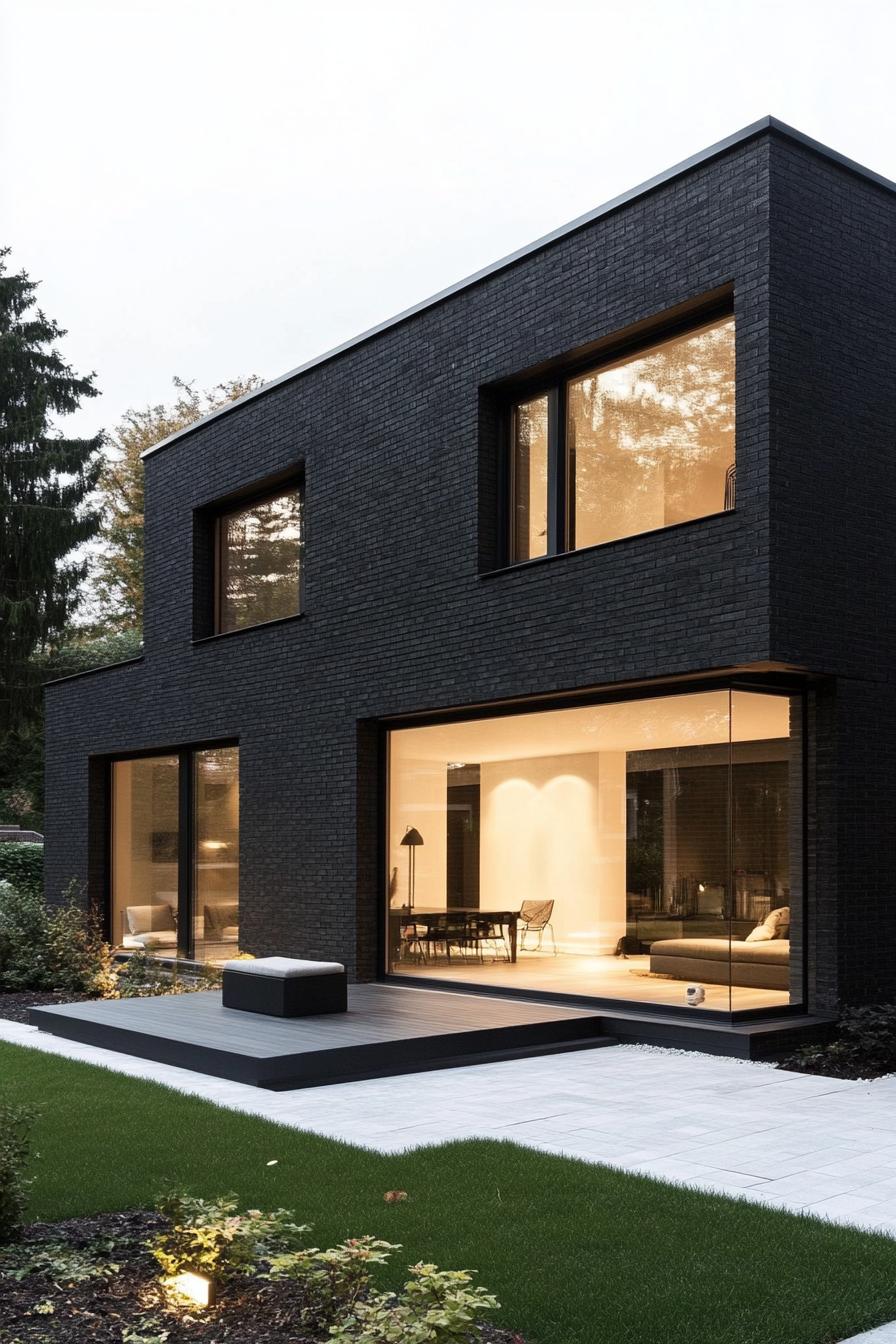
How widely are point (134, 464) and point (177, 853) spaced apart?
788 inches

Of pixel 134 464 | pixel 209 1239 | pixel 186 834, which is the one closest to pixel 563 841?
pixel 186 834

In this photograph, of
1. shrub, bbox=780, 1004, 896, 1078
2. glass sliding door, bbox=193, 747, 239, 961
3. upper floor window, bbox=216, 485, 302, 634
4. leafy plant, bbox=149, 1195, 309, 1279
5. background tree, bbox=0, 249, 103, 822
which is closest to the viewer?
leafy plant, bbox=149, 1195, 309, 1279

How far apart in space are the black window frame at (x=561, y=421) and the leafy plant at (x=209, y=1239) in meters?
6.40

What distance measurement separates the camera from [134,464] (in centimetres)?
3359

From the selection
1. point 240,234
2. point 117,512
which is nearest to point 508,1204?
point 117,512

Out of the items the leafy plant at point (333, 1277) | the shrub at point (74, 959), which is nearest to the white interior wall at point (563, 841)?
the shrub at point (74, 959)

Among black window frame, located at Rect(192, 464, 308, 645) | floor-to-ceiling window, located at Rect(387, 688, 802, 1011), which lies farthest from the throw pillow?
black window frame, located at Rect(192, 464, 308, 645)

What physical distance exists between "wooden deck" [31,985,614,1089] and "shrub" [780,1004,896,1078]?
5.42 feet

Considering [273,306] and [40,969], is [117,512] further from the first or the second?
[40,969]

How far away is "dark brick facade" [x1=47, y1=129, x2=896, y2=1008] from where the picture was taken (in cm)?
921

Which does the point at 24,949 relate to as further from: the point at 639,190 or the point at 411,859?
the point at 639,190

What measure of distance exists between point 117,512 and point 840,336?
1049 inches

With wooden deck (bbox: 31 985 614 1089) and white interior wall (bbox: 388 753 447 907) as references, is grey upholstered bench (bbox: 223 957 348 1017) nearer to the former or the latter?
wooden deck (bbox: 31 985 614 1089)

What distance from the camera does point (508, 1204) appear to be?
17.5 ft
